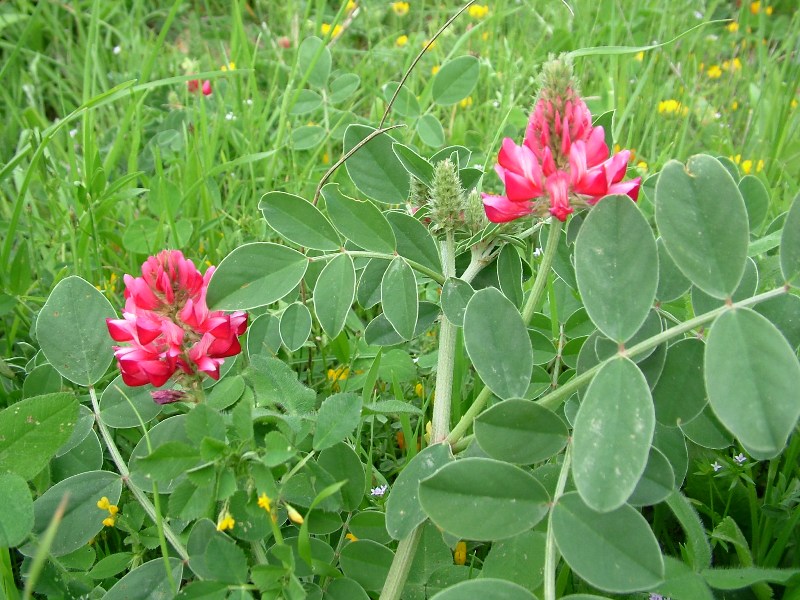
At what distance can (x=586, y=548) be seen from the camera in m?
1.07

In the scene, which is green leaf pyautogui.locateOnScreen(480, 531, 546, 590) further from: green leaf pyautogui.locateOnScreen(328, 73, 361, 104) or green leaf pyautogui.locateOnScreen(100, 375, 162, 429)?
green leaf pyautogui.locateOnScreen(328, 73, 361, 104)

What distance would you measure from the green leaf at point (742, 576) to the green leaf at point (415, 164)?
811 mm

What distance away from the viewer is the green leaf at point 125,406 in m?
1.49

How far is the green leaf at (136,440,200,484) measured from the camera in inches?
46.0

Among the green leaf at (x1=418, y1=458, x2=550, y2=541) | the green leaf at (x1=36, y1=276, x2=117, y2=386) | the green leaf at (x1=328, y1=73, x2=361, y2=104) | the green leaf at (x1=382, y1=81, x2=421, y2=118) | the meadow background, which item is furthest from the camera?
the green leaf at (x1=328, y1=73, x2=361, y2=104)

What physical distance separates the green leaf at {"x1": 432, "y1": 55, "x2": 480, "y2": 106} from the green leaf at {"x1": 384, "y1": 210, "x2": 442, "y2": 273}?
A: 1.15 meters

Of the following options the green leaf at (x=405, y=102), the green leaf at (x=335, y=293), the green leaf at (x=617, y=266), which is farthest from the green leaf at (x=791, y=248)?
the green leaf at (x=405, y=102)

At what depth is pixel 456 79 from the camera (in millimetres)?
2533

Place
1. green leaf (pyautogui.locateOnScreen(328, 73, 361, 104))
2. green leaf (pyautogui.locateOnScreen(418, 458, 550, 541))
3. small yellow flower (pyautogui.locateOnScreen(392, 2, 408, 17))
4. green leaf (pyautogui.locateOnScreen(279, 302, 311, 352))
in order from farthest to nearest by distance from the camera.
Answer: small yellow flower (pyautogui.locateOnScreen(392, 2, 408, 17))
green leaf (pyautogui.locateOnScreen(328, 73, 361, 104))
green leaf (pyautogui.locateOnScreen(279, 302, 311, 352))
green leaf (pyautogui.locateOnScreen(418, 458, 550, 541))

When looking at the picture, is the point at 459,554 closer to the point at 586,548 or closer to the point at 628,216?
the point at 586,548

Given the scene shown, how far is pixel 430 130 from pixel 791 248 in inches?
59.5

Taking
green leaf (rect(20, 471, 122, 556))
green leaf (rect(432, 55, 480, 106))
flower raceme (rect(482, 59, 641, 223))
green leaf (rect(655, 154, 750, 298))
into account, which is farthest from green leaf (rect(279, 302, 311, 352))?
green leaf (rect(432, 55, 480, 106))

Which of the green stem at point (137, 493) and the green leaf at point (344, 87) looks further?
the green leaf at point (344, 87)

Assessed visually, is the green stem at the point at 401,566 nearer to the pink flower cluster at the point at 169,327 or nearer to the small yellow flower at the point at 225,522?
the small yellow flower at the point at 225,522
